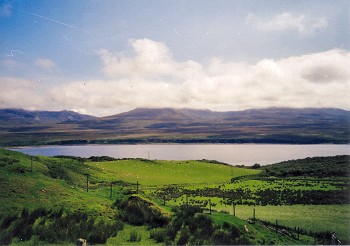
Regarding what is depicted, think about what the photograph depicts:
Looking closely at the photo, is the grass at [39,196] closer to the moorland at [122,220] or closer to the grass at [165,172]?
the moorland at [122,220]

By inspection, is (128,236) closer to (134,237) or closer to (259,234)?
(134,237)

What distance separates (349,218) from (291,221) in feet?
20.5

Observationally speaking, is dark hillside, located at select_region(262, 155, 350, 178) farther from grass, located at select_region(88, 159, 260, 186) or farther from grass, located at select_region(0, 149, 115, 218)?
grass, located at select_region(0, 149, 115, 218)

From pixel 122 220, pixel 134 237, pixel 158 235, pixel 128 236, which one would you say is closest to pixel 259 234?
pixel 158 235

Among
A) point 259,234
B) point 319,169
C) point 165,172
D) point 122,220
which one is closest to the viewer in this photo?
point 122,220

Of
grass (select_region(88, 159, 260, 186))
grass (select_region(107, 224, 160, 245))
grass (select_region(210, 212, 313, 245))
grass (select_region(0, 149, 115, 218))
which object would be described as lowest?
grass (select_region(88, 159, 260, 186))

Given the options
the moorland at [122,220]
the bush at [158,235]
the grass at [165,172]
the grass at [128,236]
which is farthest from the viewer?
the grass at [165,172]

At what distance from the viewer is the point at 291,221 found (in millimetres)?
27469

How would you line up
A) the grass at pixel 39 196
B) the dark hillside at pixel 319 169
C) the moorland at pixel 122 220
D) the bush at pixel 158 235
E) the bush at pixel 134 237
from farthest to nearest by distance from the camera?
the dark hillside at pixel 319 169 → the grass at pixel 39 196 → the bush at pixel 158 235 → the bush at pixel 134 237 → the moorland at pixel 122 220

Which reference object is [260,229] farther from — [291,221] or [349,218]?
[349,218]

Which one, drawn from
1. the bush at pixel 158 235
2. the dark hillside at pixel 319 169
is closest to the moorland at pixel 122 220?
the bush at pixel 158 235

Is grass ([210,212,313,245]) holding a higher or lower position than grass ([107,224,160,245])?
lower

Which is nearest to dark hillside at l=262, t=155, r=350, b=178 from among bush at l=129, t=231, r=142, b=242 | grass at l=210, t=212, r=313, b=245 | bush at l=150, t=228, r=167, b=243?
grass at l=210, t=212, r=313, b=245

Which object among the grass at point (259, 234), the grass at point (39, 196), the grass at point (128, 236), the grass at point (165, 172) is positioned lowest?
the grass at point (165, 172)
